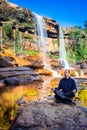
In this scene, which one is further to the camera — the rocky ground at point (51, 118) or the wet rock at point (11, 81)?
the wet rock at point (11, 81)

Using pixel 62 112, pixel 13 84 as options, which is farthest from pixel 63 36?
pixel 62 112

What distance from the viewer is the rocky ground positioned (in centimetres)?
768

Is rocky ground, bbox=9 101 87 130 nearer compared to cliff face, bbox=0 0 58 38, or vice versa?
rocky ground, bbox=9 101 87 130

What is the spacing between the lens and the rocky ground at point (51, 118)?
7.68 metres

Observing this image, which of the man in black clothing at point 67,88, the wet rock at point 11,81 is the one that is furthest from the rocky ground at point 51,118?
the wet rock at point 11,81

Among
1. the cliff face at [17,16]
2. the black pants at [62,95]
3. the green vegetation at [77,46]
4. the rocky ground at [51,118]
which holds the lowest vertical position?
the rocky ground at [51,118]

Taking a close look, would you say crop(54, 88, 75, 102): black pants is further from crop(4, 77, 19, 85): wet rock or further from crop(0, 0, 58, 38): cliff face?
crop(0, 0, 58, 38): cliff face

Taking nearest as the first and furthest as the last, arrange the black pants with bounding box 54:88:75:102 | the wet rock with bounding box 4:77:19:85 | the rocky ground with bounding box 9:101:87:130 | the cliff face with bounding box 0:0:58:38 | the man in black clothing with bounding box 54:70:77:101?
1. the rocky ground with bounding box 9:101:87:130
2. the black pants with bounding box 54:88:75:102
3. the man in black clothing with bounding box 54:70:77:101
4. the wet rock with bounding box 4:77:19:85
5. the cliff face with bounding box 0:0:58:38

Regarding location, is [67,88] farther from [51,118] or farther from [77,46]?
[77,46]

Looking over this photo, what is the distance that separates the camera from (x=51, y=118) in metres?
8.22

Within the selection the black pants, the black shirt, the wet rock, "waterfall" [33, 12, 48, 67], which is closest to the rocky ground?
the black pants

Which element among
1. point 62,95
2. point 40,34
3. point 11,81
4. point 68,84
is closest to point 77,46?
point 40,34

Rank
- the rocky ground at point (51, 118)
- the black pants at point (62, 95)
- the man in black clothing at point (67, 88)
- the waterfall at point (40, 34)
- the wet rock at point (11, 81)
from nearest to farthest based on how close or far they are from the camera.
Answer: the rocky ground at point (51, 118), the black pants at point (62, 95), the man in black clothing at point (67, 88), the wet rock at point (11, 81), the waterfall at point (40, 34)

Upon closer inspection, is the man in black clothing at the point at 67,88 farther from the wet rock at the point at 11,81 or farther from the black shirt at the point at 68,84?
the wet rock at the point at 11,81
